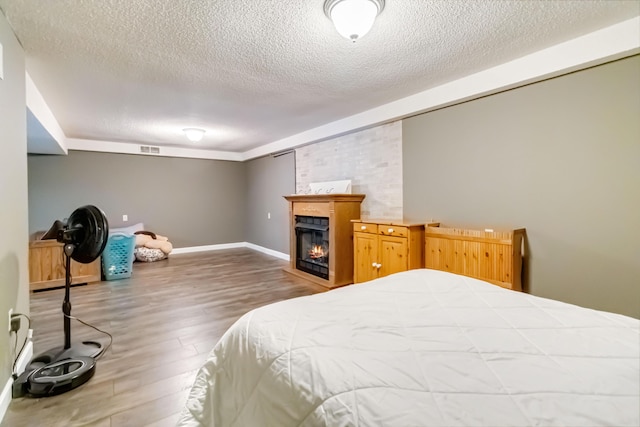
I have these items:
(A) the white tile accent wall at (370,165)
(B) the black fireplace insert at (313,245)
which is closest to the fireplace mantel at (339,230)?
(B) the black fireplace insert at (313,245)

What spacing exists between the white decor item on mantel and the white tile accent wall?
3.2 inches

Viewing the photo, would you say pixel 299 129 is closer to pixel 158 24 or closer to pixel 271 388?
pixel 158 24

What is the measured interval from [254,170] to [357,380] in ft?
22.2

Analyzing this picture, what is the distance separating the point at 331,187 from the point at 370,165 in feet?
2.71

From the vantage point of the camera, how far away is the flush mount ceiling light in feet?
5.72

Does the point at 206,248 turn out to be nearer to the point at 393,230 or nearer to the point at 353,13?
the point at 393,230

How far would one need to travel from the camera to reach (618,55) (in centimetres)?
208

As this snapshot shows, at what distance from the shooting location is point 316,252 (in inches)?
181

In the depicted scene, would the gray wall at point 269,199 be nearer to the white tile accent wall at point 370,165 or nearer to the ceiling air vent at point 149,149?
the white tile accent wall at point 370,165

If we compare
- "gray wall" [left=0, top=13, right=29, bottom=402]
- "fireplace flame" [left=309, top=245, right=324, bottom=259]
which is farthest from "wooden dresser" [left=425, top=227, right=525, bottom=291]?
"gray wall" [left=0, top=13, right=29, bottom=402]

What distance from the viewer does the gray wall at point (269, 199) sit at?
6062 mm

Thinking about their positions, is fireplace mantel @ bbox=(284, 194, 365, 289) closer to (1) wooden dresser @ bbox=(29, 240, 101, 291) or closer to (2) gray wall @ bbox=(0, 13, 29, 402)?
(2) gray wall @ bbox=(0, 13, 29, 402)

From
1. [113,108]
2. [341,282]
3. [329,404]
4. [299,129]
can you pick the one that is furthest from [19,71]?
[341,282]

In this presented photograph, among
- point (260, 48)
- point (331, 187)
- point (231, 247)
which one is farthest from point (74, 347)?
point (231, 247)
